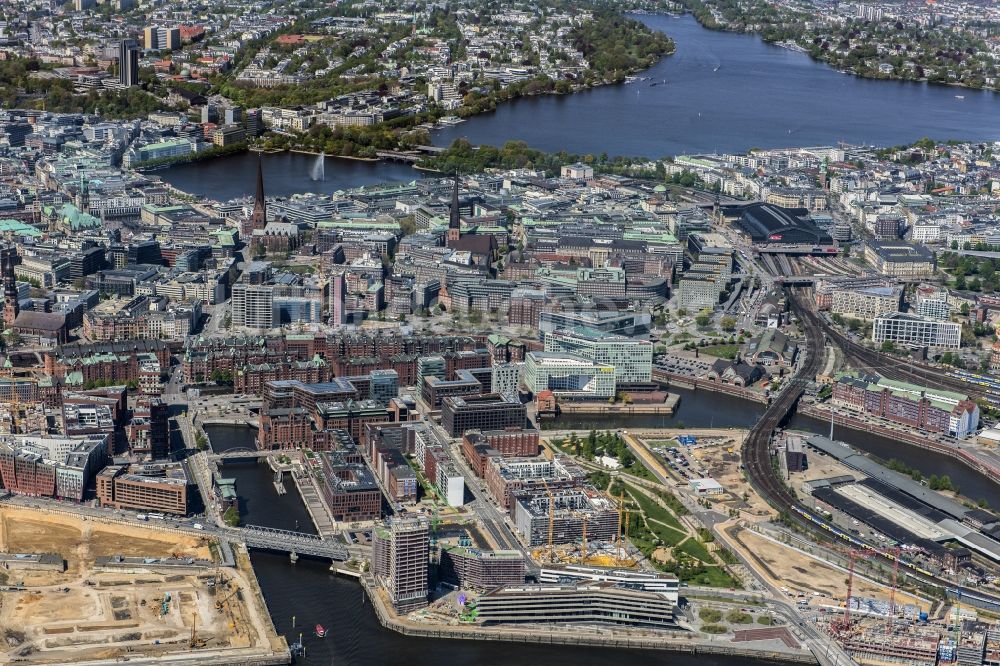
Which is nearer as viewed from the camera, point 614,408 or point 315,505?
point 315,505

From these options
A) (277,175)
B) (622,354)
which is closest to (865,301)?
(622,354)

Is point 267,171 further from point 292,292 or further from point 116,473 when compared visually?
point 116,473

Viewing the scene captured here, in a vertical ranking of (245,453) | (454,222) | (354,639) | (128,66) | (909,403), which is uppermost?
(128,66)

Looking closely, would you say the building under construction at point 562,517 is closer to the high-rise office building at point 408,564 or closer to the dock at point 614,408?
the high-rise office building at point 408,564

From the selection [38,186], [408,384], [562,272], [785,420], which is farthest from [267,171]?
[785,420]

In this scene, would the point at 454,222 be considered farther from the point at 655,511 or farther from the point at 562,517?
the point at 562,517

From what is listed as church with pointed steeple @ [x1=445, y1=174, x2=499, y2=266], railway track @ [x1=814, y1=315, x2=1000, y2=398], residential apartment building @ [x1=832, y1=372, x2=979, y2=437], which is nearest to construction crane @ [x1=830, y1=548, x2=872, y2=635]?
residential apartment building @ [x1=832, y1=372, x2=979, y2=437]

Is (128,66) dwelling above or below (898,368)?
above
